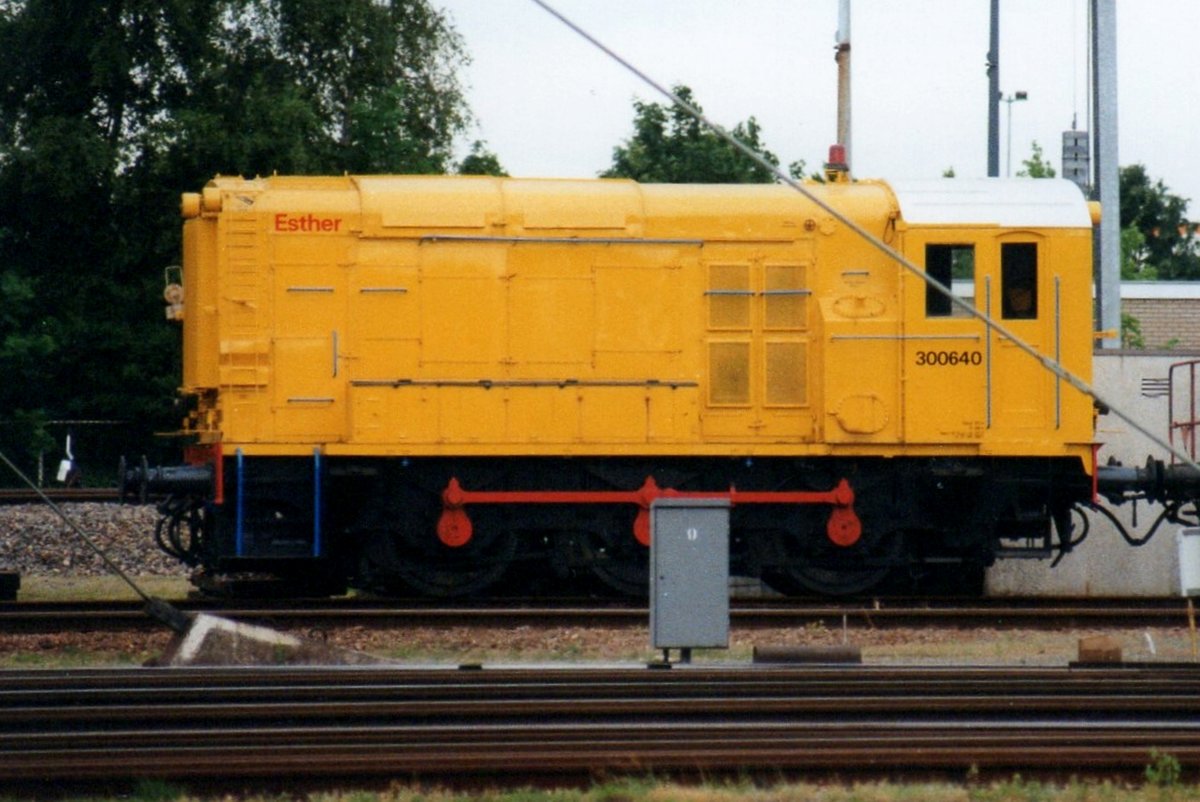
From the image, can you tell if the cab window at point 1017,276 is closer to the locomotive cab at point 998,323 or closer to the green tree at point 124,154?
the locomotive cab at point 998,323

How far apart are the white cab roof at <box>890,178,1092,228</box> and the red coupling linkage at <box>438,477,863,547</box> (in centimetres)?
277

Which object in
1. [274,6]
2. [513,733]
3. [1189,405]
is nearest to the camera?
[513,733]

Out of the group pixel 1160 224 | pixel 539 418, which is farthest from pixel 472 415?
pixel 1160 224

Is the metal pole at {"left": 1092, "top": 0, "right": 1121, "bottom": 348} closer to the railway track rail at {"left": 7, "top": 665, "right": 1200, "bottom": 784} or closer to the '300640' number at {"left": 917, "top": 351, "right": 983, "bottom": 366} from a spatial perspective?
the '300640' number at {"left": 917, "top": 351, "right": 983, "bottom": 366}

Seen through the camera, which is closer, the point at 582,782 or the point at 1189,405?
the point at 582,782

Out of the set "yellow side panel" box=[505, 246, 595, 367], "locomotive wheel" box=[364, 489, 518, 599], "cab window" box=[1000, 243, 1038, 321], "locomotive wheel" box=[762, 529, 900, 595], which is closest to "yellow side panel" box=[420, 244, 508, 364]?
"yellow side panel" box=[505, 246, 595, 367]

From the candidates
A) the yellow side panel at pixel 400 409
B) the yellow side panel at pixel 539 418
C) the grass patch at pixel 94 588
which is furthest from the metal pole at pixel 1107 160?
the grass patch at pixel 94 588

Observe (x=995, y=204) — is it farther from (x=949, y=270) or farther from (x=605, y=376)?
(x=605, y=376)

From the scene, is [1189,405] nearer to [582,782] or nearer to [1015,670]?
[1015,670]

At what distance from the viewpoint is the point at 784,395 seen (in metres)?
18.0

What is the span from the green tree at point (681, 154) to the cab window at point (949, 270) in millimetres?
22268

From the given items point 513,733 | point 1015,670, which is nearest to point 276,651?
point 513,733

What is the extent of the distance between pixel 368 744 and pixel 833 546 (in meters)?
9.47

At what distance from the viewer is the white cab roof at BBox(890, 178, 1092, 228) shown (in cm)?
1788
